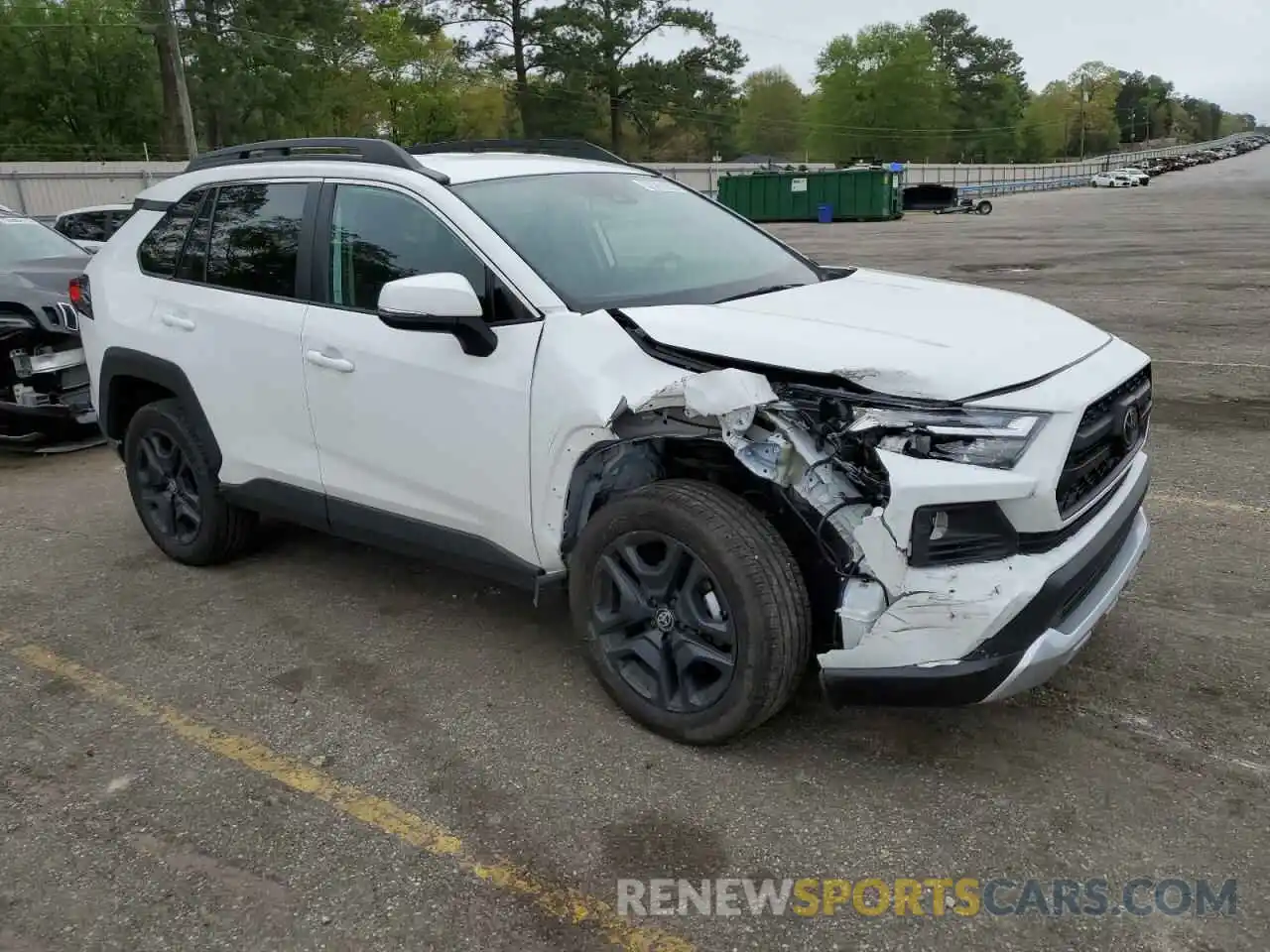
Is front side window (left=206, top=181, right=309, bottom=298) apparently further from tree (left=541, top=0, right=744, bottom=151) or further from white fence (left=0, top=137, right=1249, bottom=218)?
tree (left=541, top=0, right=744, bottom=151)

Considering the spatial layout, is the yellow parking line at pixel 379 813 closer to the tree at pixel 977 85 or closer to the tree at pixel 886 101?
the tree at pixel 886 101

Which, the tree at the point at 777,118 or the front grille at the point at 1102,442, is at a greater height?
the tree at the point at 777,118

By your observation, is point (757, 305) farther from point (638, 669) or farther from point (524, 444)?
point (638, 669)

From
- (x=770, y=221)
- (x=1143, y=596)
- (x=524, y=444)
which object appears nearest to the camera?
(x=524, y=444)

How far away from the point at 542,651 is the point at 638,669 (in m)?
0.72

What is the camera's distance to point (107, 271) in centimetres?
495

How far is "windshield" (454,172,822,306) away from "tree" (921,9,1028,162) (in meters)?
116

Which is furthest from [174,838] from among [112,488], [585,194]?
[112,488]

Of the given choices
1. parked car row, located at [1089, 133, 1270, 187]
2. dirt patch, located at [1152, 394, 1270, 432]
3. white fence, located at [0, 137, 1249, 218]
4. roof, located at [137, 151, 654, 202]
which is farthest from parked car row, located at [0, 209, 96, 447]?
parked car row, located at [1089, 133, 1270, 187]

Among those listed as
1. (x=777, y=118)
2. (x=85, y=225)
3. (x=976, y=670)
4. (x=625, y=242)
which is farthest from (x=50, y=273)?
(x=777, y=118)

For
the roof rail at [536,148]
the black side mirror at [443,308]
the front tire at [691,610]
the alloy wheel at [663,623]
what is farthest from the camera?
the roof rail at [536,148]

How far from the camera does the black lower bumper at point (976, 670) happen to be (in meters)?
2.69

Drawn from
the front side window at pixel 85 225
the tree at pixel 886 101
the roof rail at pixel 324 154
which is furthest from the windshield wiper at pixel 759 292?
the tree at pixel 886 101

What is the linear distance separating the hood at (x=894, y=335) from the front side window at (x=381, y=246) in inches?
31.1
